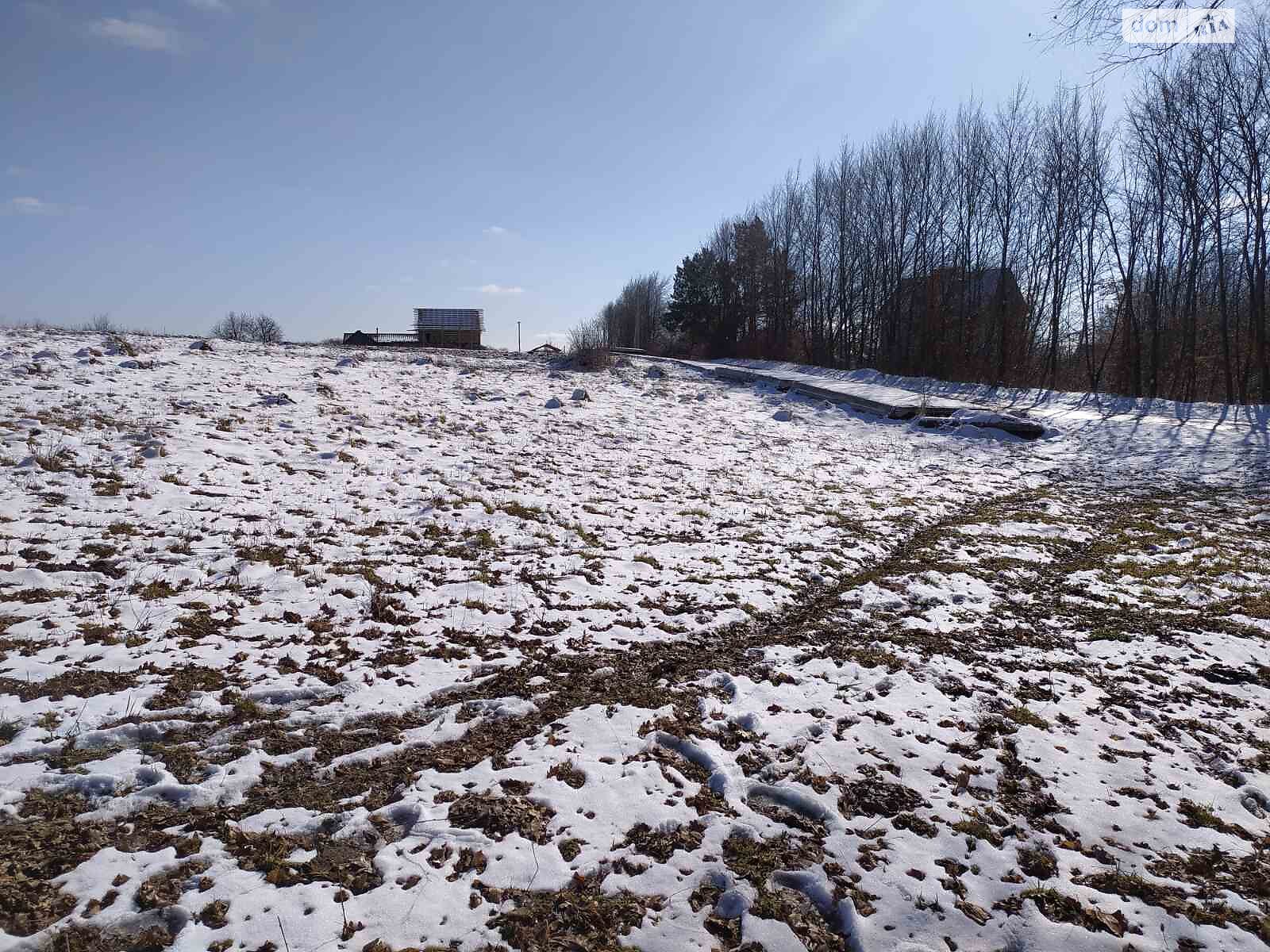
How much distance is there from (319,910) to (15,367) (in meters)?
12.0

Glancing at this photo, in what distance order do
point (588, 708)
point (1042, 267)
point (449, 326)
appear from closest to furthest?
point (588, 708) < point (1042, 267) < point (449, 326)

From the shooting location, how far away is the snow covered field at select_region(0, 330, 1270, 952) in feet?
8.35

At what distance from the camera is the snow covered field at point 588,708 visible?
2545 mm

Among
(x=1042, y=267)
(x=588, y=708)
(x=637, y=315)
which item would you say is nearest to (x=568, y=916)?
(x=588, y=708)

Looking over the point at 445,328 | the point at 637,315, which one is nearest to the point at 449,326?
the point at 445,328

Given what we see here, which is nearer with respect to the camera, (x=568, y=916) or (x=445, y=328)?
(x=568, y=916)

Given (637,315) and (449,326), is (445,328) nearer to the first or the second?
(449,326)

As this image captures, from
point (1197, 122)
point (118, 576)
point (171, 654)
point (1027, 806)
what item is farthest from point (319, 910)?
point (1197, 122)

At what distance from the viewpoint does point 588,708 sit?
411 cm

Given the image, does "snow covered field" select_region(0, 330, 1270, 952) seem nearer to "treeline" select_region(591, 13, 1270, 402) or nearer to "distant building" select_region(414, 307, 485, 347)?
"treeline" select_region(591, 13, 1270, 402)

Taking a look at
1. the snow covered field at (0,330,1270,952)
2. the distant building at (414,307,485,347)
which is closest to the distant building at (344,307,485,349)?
the distant building at (414,307,485,347)

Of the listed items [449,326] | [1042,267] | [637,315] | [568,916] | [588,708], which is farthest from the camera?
[637,315]

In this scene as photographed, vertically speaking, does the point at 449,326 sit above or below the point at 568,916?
above

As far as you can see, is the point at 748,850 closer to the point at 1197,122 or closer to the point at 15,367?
the point at 15,367
